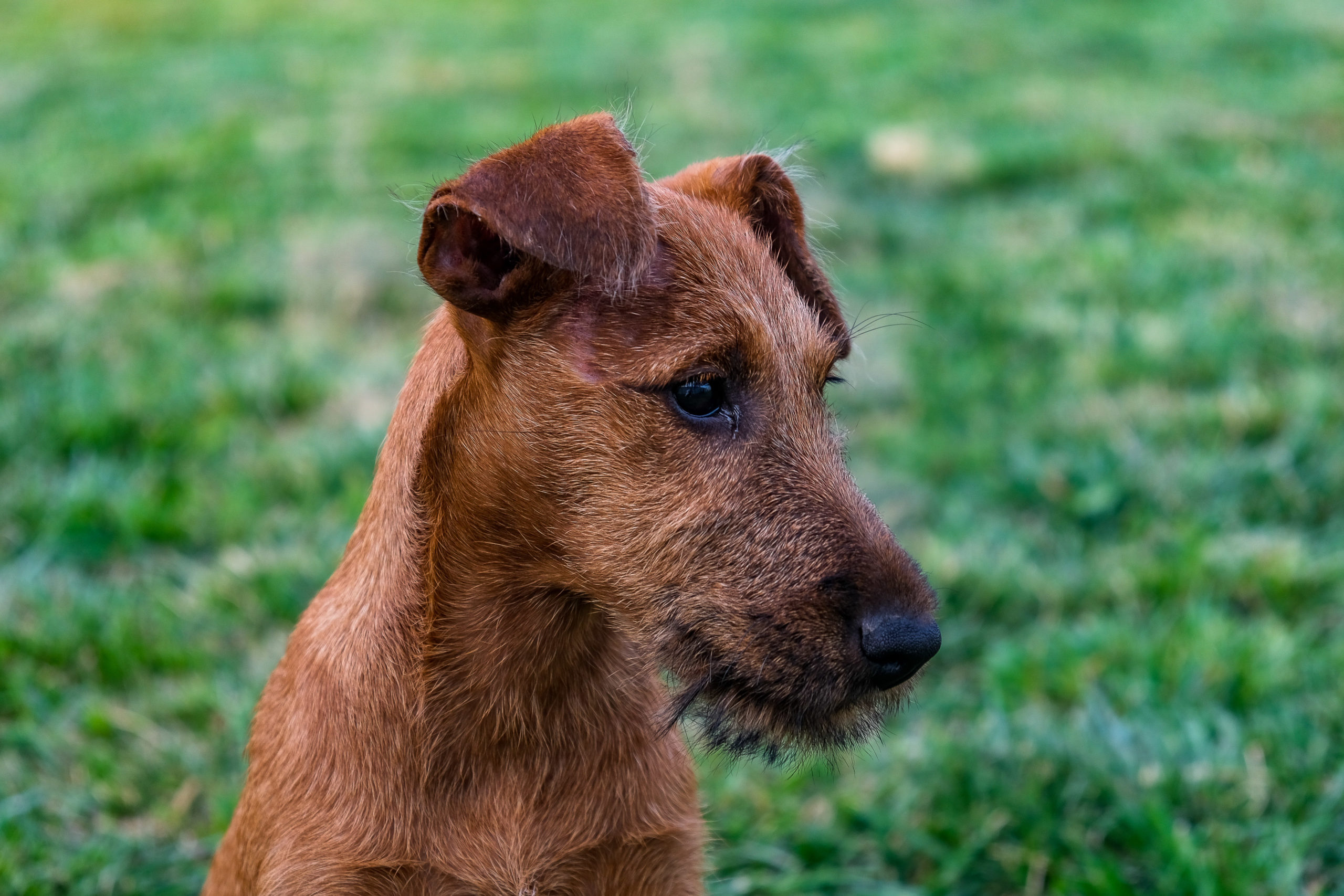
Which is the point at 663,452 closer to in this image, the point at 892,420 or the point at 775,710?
the point at 775,710

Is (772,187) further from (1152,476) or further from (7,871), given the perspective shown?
(1152,476)

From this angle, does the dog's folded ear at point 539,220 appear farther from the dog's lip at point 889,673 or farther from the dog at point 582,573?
the dog's lip at point 889,673

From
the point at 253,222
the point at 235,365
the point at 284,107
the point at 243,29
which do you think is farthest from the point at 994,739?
the point at 243,29

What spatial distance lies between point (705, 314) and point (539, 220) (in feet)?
1.24

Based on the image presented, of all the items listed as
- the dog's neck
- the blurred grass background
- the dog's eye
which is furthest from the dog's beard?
the blurred grass background

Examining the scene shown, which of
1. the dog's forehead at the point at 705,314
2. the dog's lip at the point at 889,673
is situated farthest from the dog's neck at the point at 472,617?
the dog's lip at the point at 889,673

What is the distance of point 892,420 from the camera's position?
251 inches

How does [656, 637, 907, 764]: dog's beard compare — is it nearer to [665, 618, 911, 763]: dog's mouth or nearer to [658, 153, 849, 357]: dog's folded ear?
[665, 618, 911, 763]: dog's mouth

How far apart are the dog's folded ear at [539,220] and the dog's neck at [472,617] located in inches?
8.5

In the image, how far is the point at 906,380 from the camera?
22.1ft

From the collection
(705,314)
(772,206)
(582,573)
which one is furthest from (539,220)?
(772,206)

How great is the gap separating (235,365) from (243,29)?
8.58 meters

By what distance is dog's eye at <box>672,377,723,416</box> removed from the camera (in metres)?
2.42

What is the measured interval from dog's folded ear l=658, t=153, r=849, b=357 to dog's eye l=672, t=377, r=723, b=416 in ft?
1.46
